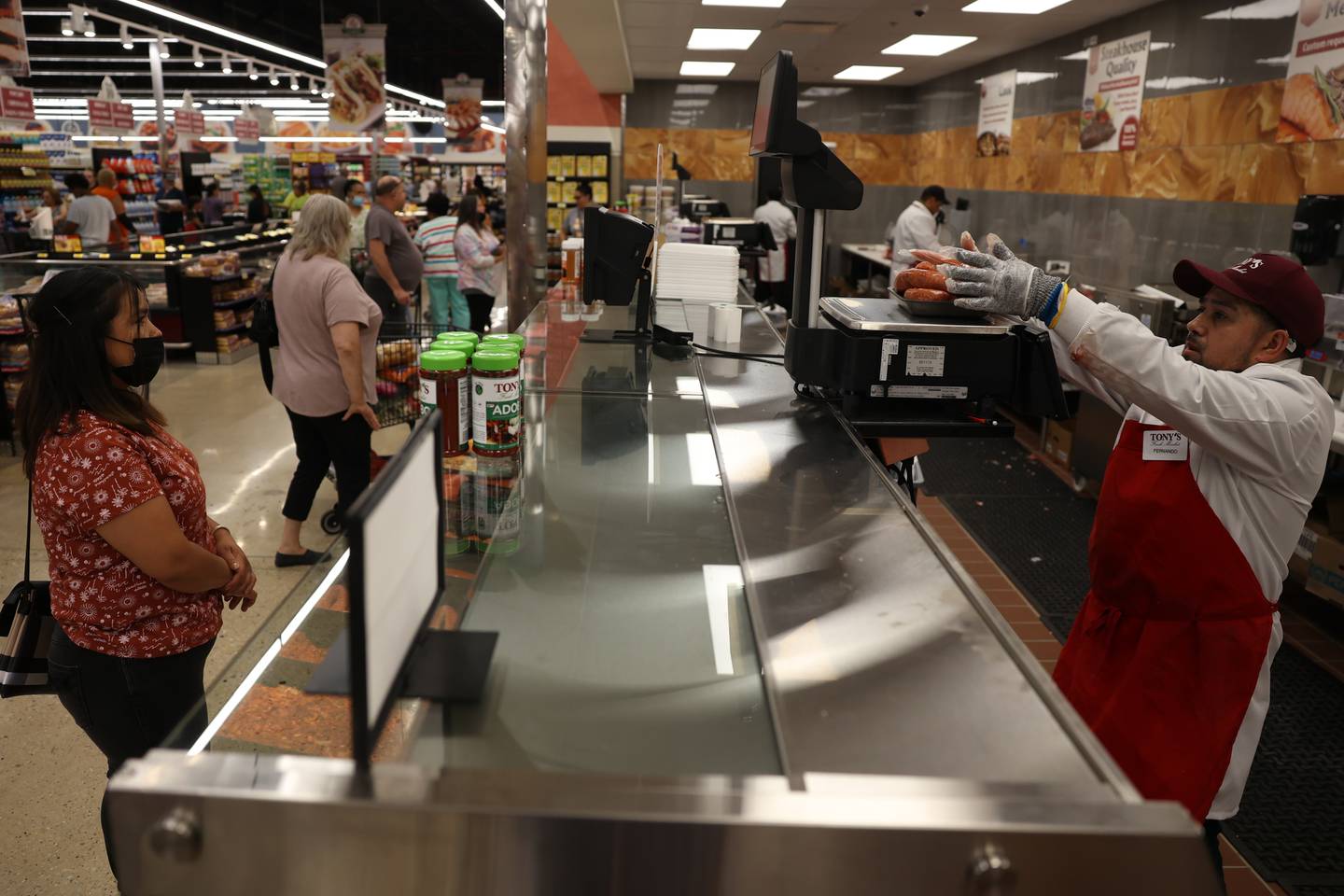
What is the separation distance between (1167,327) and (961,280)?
15.1 ft

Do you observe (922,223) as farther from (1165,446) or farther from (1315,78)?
(1165,446)

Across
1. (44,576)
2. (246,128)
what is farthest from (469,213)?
(246,128)

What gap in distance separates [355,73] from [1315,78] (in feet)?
32.1

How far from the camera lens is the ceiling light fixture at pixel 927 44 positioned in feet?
31.7

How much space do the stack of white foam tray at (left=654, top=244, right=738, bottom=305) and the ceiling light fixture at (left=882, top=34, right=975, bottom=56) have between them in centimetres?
651

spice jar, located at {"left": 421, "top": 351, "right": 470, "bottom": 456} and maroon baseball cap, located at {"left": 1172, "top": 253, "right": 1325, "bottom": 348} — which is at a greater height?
maroon baseball cap, located at {"left": 1172, "top": 253, "right": 1325, "bottom": 348}

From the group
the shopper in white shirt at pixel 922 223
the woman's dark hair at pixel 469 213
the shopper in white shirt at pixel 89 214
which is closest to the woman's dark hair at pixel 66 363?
the woman's dark hair at pixel 469 213

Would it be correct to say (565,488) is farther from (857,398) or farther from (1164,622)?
(1164,622)

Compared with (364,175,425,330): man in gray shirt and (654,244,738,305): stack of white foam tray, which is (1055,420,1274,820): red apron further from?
(364,175,425,330): man in gray shirt

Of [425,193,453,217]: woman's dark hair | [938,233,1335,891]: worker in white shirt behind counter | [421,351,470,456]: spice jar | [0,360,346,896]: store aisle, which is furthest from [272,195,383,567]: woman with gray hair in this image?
[425,193,453,217]: woman's dark hair

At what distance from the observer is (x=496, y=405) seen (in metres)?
2.00

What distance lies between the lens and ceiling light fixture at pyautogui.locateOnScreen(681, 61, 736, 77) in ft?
40.8

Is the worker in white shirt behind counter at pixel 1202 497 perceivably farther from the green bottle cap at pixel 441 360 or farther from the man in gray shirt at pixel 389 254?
the man in gray shirt at pixel 389 254

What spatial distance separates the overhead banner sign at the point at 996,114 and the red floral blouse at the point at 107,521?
33.2 feet
